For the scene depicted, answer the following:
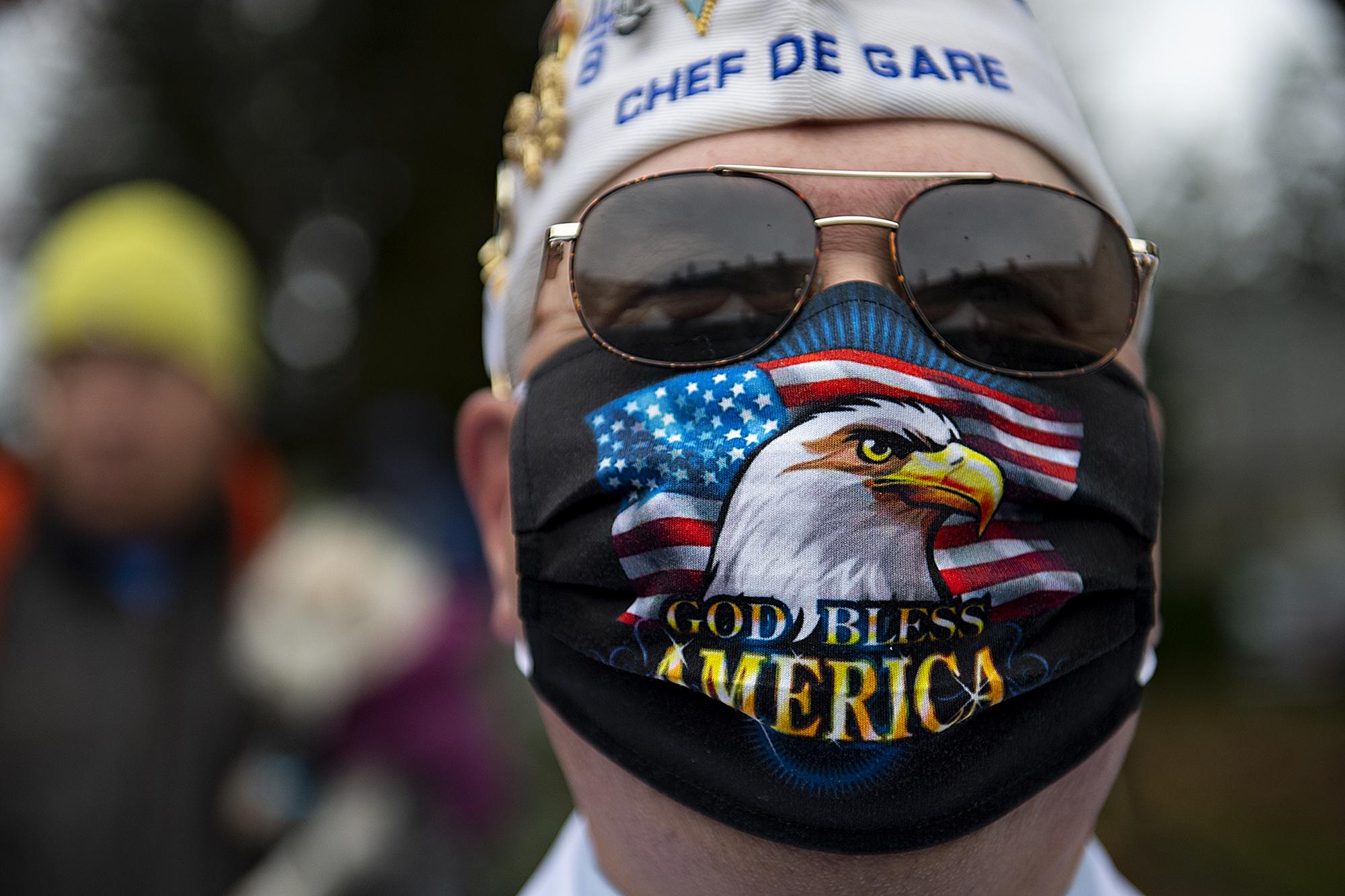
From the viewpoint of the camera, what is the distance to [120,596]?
11.6ft

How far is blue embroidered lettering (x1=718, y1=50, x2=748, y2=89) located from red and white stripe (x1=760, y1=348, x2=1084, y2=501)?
46 centimetres

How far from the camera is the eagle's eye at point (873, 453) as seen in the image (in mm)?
1258

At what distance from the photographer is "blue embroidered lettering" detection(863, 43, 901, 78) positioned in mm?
Result: 1488

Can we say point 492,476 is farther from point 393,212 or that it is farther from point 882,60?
point 393,212

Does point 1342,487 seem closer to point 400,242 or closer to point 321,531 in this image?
point 400,242

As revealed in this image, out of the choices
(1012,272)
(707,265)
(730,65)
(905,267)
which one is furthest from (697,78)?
(1012,272)

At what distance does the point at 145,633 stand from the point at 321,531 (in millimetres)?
675

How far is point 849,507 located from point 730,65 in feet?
2.27

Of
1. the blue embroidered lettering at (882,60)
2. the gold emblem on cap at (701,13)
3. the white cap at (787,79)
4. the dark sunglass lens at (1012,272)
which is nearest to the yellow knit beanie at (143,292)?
the white cap at (787,79)

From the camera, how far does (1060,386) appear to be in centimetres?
139

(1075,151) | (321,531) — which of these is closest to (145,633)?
(321,531)

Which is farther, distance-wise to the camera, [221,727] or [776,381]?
[221,727]

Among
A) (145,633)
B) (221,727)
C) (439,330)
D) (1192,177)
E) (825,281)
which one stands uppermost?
(825,281)

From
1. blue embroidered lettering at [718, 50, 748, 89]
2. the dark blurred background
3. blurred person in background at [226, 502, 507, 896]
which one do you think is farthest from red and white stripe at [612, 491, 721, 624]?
the dark blurred background
